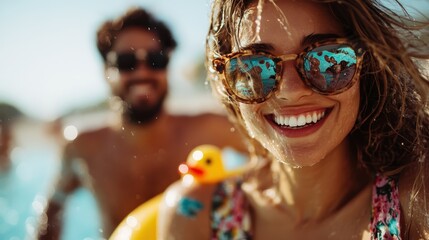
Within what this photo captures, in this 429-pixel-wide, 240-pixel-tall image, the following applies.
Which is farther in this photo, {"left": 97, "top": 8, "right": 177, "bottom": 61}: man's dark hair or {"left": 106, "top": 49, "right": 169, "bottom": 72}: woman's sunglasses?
{"left": 97, "top": 8, "right": 177, "bottom": 61}: man's dark hair

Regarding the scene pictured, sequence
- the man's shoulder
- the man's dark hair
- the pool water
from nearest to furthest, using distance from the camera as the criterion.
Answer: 1. the man's dark hair
2. the man's shoulder
3. the pool water

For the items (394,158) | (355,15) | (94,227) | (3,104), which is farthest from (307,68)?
(3,104)

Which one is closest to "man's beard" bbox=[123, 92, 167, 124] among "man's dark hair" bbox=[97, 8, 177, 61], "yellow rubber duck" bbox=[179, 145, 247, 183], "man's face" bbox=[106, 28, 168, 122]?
"man's face" bbox=[106, 28, 168, 122]

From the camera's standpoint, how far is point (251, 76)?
1657mm

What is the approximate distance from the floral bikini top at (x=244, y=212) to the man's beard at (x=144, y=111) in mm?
1422

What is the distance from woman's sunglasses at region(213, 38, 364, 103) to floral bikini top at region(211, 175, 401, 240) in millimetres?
375

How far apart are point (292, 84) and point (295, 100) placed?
49mm

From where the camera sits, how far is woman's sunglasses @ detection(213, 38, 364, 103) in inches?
61.5

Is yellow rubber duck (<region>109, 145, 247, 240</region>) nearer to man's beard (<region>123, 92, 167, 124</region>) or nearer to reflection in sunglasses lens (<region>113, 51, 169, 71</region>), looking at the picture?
reflection in sunglasses lens (<region>113, 51, 169, 71</region>)

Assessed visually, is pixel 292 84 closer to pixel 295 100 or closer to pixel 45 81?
pixel 295 100

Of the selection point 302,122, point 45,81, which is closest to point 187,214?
point 302,122

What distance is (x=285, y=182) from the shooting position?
198 centimetres

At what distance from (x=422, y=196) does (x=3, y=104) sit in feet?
21.0

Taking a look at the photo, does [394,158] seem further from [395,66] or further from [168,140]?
[168,140]
